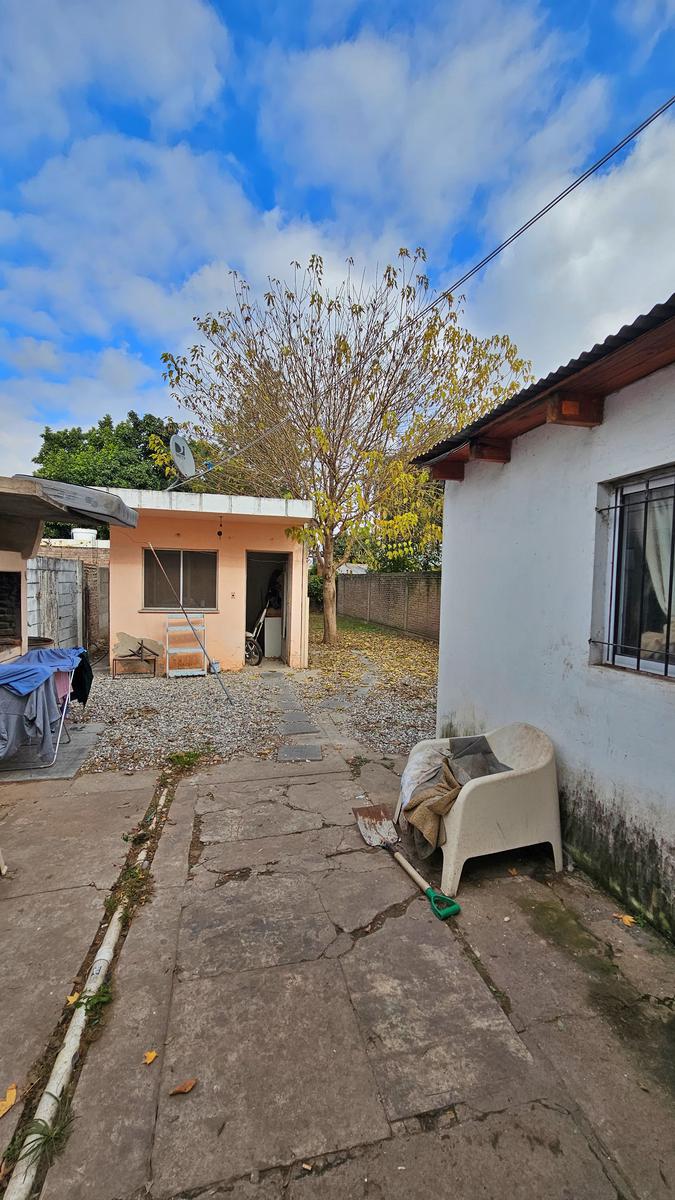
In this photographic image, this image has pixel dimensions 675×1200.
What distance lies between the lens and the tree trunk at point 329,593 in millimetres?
11344

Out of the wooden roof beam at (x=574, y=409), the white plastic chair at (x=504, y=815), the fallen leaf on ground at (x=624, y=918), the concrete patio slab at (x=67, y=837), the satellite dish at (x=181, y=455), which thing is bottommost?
the concrete patio slab at (x=67, y=837)

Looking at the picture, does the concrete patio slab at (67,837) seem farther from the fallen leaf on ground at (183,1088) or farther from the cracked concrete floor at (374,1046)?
the fallen leaf on ground at (183,1088)

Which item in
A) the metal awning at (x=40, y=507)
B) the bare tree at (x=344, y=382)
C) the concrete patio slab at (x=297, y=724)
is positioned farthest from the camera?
the bare tree at (x=344, y=382)

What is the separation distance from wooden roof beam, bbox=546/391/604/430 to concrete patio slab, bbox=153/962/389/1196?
3192 millimetres

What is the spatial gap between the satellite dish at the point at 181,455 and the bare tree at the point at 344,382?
5.92 feet

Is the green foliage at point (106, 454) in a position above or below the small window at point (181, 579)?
above

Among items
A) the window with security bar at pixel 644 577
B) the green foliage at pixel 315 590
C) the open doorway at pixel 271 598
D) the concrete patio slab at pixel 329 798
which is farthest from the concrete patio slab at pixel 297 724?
the green foliage at pixel 315 590

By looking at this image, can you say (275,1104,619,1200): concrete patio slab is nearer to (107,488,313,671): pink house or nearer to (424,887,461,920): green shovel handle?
(424,887,461,920): green shovel handle

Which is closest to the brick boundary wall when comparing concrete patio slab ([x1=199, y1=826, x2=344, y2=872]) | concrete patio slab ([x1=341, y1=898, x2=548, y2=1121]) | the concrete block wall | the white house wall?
the white house wall

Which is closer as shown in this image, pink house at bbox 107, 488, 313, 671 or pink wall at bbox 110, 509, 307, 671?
pink house at bbox 107, 488, 313, 671

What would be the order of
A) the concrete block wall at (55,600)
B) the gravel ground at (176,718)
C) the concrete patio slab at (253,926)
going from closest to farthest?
the concrete patio slab at (253,926), the gravel ground at (176,718), the concrete block wall at (55,600)

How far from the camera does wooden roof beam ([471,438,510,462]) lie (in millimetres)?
3894

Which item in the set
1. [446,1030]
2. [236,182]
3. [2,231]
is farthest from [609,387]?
[2,231]

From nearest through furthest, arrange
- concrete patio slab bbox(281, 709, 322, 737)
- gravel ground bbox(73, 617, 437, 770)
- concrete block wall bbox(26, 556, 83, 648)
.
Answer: gravel ground bbox(73, 617, 437, 770) → concrete patio slab bbox(281, 709, 322, 737) → concrete block wall bbox(26, 556, 83, 648)
